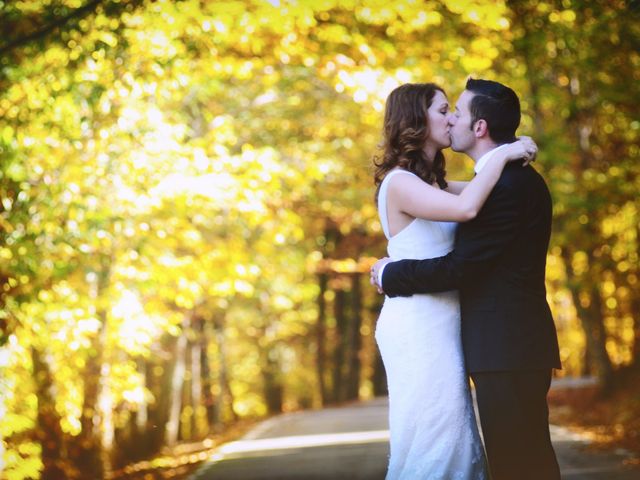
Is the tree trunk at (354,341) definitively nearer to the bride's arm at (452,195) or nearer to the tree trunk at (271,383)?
the tree trunk at (271,383)

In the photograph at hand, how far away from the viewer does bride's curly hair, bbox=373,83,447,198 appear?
185 inches

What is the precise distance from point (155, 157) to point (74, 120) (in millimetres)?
1547

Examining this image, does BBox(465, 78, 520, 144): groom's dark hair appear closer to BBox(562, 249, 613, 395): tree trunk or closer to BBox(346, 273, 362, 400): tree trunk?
BBox(562, 249, 613, 395): tree trunk

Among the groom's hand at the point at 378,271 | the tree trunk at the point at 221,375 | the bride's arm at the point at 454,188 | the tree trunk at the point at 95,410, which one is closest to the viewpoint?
the groom's hand at the point at 378,271

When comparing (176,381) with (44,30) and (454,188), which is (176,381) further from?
(454,188)

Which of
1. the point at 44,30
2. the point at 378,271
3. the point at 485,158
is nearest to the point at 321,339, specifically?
the point at 44,30

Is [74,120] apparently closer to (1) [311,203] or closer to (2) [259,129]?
(2) [259,129]

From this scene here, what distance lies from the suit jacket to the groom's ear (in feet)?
0.70

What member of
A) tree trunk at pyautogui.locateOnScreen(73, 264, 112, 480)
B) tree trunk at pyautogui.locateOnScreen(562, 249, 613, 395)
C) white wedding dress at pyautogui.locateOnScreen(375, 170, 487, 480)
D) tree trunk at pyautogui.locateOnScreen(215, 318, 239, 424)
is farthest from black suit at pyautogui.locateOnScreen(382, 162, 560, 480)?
tree trunk at pyautogui.locateOnScreen(215, 318, 239, 424)

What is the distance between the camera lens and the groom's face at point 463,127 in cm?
451

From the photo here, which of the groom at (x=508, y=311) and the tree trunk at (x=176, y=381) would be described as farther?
the tree trunk at (x=176, y=381)

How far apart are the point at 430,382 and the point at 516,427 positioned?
51cm

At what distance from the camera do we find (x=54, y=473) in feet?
35.6

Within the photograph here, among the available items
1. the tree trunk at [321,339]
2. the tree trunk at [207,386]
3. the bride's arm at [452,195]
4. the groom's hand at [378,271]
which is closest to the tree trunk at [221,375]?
the tree trunk at [207,386]
